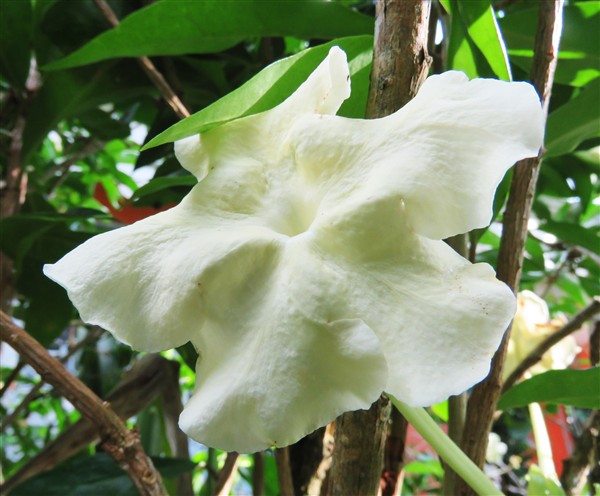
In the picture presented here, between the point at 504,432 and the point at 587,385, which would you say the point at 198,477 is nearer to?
the point at 504,432

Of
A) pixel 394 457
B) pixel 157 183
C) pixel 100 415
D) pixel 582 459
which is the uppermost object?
pixel 157 183

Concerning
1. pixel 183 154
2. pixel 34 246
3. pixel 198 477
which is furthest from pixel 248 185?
pixel 198 477

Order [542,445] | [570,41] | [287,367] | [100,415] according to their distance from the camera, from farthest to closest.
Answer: [570,41], [542,445], [100,415], [287,367]

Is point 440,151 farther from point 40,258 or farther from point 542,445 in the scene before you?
point 40,258

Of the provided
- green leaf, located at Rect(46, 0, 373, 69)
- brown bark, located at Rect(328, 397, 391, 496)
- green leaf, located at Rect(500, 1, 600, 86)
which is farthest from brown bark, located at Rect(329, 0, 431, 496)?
green leaf, located at Rect(500, 1, 600, 86)

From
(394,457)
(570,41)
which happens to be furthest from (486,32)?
(394,457)

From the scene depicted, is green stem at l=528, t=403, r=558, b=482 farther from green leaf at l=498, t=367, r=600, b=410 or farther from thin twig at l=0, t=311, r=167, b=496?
thin twig at l=0, t=311, r=167, b=496

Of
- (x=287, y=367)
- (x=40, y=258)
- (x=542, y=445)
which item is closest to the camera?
(x=287, y=367)
